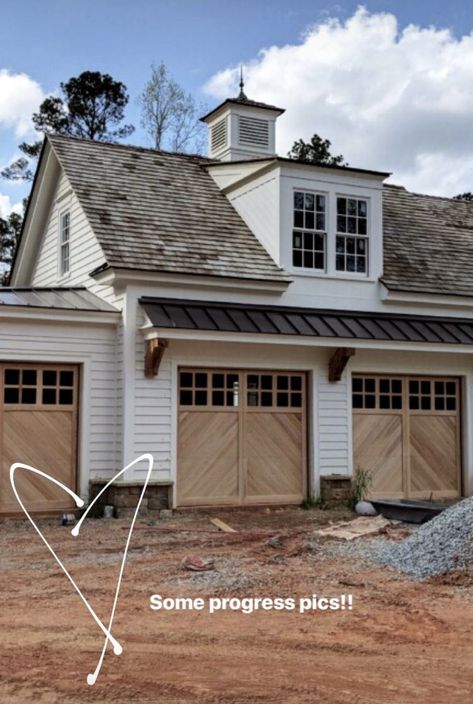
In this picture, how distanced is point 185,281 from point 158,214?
205 cm

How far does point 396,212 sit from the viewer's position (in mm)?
18812

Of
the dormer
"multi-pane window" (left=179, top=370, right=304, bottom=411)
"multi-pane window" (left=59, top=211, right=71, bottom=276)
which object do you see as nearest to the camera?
"multi-pane window" (left=179, top=370, right=304, bottom=411)

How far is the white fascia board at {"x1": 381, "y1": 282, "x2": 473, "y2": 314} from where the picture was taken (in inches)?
619

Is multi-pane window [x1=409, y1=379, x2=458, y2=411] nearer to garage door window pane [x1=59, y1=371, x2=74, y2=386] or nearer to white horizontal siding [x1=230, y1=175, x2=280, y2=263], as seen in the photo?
white horizontal siding [x1=230, y1=175, x2=280, y2=263]

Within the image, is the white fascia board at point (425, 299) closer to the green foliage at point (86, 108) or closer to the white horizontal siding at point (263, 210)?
the white horizontal siding at point (263, 210)

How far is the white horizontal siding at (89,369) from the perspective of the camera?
42.9 feet

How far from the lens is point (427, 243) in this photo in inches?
703

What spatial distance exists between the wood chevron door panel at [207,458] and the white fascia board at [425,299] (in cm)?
392

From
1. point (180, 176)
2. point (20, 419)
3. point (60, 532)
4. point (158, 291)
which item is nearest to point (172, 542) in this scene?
point (60, 532)

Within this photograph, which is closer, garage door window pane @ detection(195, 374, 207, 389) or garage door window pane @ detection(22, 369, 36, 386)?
garage door window pane @ detection(22, 369, 36, 386)

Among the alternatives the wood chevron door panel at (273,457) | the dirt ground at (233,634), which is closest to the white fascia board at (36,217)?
the wood chevron door panel at (273,457)

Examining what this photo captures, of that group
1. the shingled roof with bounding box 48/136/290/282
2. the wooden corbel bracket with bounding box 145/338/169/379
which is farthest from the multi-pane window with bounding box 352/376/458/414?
the wooden corbel bracket with bounding box 145/338/169/379

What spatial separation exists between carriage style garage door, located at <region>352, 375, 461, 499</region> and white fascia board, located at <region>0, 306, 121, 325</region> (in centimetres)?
476

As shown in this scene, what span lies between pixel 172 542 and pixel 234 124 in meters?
11.9
